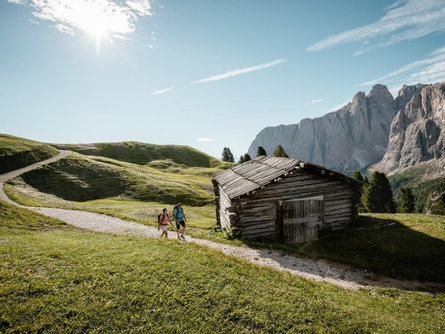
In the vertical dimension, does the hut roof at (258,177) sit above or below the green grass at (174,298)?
above

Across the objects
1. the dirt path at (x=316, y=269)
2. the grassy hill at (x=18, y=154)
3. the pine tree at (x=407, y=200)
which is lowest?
the pine tree at (x=407, y=200)

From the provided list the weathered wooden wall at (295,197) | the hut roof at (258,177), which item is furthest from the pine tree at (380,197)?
the hut roof at (258,177)

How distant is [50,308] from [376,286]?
14.0 metres

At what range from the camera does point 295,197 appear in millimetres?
18125

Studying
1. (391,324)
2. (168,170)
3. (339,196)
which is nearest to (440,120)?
(168,170)

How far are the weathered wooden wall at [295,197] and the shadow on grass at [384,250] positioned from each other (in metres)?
1.02

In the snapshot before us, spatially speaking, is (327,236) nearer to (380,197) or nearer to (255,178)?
(255,178)

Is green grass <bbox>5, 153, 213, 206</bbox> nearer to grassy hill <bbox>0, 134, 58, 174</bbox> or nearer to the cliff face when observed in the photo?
grassy hill <bbox>0, 134, 58, 174</bbox>

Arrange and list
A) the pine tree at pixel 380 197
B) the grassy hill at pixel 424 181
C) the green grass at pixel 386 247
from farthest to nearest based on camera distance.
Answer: the grassy hill at pixel 424 181, the pine tree at pixel 380 197, the green grass at pixel 386 247

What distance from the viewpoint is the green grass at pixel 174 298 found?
269 inches

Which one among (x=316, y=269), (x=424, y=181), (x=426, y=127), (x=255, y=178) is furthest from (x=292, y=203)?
(x=426, y=127)

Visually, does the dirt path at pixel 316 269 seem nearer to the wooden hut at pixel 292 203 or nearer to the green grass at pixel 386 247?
the green grass at pixel 386 247

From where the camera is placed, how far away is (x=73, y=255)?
10234 mm

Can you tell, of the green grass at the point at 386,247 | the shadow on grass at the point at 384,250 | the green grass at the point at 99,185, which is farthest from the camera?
the green grass at the point at 99,185
